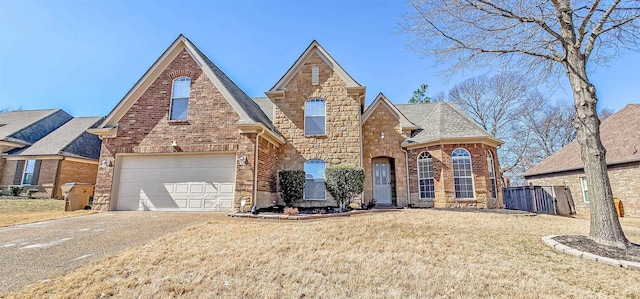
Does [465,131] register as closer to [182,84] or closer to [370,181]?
[370,181]

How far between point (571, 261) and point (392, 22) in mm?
6481

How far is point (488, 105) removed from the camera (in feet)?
83.0

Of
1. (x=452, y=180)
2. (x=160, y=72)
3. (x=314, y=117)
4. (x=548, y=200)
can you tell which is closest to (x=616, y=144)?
(x=548, y=200)

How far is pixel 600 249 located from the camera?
5.10 metres

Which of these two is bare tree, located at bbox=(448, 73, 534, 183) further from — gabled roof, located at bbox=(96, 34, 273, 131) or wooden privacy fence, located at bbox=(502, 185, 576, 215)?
gabled roof, located at bbox=(96, 34, 273, 131)

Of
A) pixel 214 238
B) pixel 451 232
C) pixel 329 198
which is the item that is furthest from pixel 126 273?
pixel 329 198

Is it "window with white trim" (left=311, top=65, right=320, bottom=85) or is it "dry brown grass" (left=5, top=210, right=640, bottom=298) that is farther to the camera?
"window with white trim" (left=311, top=65, right=320, bottom=85)

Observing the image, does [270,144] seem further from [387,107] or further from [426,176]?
[426,176]

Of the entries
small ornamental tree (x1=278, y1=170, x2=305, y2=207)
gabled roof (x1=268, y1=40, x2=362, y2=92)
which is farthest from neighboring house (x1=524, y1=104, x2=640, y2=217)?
small ornamental tree (x1=278, y1=170, x2=305, y2=207)

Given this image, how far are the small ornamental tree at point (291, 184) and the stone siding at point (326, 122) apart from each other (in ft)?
2.31

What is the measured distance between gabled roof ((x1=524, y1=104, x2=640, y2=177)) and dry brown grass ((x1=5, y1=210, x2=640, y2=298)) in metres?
11.7

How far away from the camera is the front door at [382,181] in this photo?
13094 mm

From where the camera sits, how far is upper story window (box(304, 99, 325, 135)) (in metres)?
→ 12.5

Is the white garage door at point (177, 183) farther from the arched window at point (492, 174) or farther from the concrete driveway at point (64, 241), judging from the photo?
the arched window at point (492, 174)
